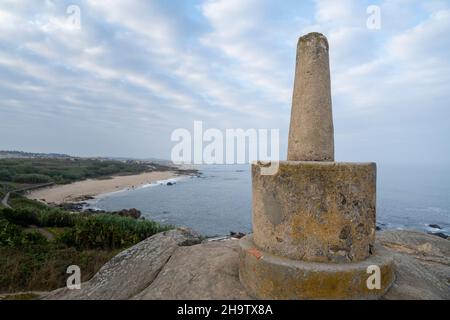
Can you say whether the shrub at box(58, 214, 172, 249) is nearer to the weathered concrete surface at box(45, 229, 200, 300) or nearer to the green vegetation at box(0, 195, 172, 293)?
the green vegetation at box(0, 195, 172, 293)

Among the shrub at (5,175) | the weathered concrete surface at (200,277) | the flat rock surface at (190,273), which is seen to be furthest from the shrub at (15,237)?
the shrub at (5,175)

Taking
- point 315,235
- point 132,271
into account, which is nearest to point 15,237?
point 132,271

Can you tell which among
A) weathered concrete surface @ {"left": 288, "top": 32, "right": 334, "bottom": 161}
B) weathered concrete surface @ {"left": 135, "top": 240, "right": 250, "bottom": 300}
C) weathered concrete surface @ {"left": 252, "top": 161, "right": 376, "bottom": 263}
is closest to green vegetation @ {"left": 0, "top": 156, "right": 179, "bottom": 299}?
weathered concrete surface @ {"left": 135, "top": 240, "right": 250, "bottom": 300}

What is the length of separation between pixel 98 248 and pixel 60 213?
7.00 m

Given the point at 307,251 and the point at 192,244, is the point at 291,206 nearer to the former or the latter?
the point at 307,251

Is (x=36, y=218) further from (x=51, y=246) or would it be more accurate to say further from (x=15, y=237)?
(x=51, y=246)

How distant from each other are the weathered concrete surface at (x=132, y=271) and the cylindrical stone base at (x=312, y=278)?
2008 millimetres

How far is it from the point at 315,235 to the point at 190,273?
1907 millimetres

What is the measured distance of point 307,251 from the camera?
3.65 m

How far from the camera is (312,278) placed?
11.2 ft

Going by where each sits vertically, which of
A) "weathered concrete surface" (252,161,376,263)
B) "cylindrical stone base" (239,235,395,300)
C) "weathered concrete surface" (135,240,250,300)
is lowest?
"weathered concrete surface" (135,240,250,300)

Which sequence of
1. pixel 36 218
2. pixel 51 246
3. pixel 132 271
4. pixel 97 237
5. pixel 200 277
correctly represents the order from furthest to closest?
pixel 36 218, pixel 97 237, pixel 51 246, pixel 132 271, pixel 200 277

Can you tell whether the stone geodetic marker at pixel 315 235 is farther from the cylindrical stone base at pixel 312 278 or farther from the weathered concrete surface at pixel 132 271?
the weathered concrete surface at pixel 132 271

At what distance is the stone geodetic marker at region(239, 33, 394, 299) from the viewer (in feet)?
11.4
